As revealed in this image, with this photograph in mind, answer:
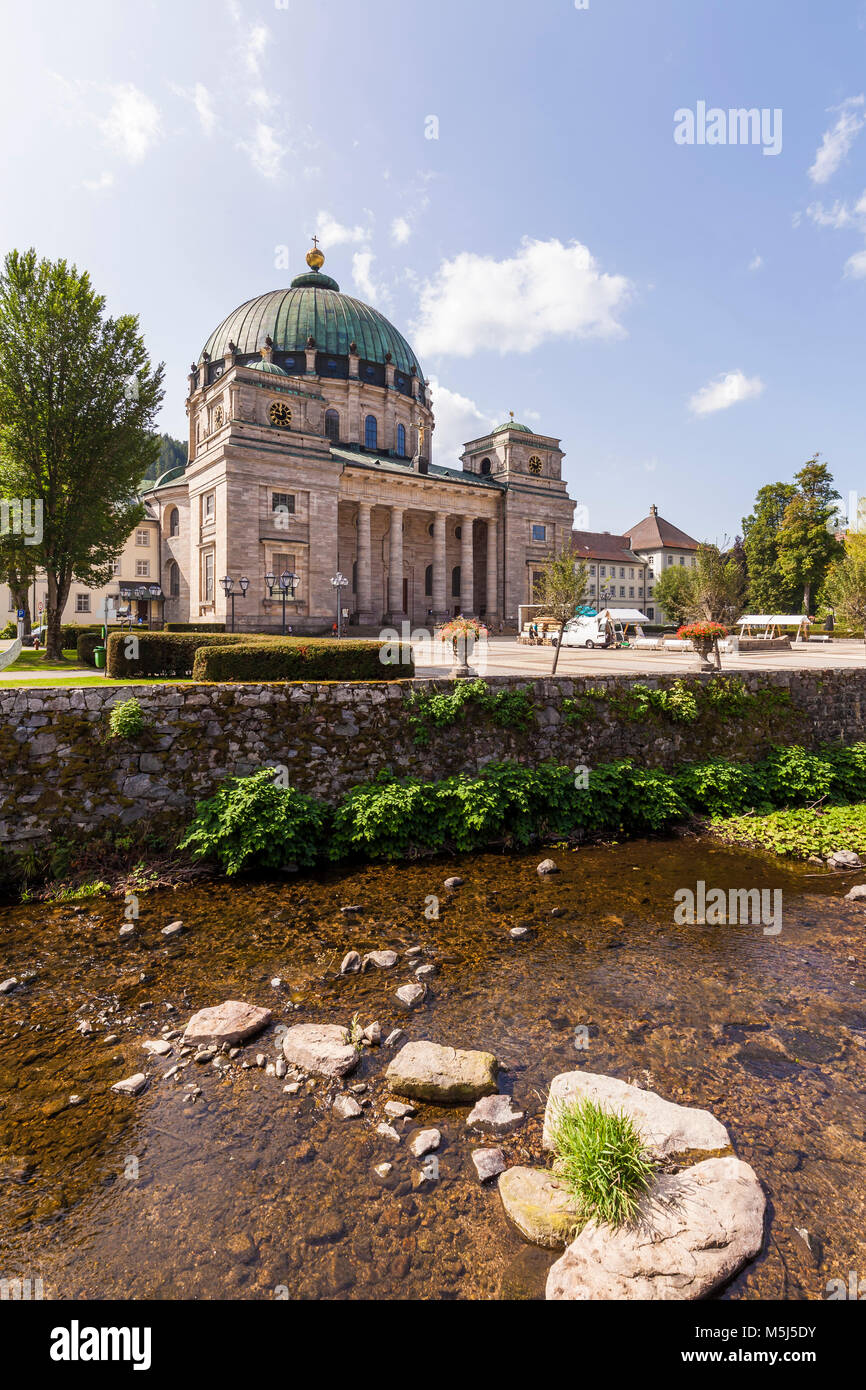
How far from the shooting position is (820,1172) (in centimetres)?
420

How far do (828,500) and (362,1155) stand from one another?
6504 centimetres

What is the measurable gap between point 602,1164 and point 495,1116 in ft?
3.24

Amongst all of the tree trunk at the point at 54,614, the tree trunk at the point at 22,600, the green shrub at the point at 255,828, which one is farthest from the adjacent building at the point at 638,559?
the green shrub at the point at 255,828

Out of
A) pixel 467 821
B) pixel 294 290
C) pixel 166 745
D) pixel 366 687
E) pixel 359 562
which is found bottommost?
pixel 467 821

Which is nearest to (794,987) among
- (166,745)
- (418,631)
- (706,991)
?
(706,991)

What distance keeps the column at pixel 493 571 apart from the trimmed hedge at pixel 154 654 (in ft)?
140

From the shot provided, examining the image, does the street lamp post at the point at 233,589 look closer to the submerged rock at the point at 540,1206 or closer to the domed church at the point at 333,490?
the domed church at the point at 333,490

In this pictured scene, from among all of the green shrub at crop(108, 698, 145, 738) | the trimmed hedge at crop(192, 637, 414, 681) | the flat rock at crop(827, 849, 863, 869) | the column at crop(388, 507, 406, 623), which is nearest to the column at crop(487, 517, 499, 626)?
the column at crop(388, 507, 406, 623)

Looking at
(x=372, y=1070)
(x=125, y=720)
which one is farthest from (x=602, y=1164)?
(x=125, y=720)

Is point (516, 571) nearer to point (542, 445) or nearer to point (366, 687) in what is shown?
point (542, 445)

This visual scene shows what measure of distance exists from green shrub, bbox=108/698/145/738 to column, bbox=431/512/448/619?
44.5 meters

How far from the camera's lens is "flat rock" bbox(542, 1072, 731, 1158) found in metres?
4.21

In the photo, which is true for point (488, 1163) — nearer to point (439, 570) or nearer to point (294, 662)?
point (294, 662)

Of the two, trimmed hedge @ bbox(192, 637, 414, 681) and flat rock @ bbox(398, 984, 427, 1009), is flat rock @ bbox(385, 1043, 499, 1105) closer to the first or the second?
flat rock @ bbox(398, 984, 427, 1009)
